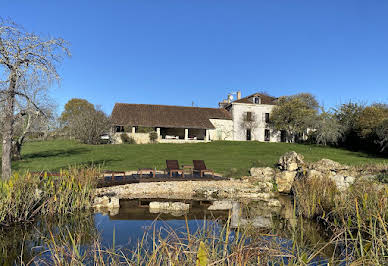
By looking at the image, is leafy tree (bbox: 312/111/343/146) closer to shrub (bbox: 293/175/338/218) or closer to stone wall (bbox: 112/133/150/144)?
stone wall (bbox: 112/133/150/144)

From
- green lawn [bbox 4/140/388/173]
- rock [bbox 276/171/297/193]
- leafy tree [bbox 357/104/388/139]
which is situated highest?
leafy tree [bbox 357/104/388/139]

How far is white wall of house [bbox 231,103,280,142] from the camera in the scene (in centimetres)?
3347

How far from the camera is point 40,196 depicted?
233 inches

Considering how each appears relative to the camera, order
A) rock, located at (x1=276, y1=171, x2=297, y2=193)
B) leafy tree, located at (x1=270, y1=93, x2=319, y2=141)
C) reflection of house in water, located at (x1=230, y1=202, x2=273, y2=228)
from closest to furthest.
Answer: reflection of house in water, located at (x1=230, y1=202, x2=273, y2=228) < rock, located at (x1=276, y1=171, x2=297, y2=193) < leafy tree, located at (x1=270, y1=93, x2=319, y2=141)

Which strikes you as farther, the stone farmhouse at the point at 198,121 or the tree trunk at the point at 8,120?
the stone farmhouse at the point at 198,121

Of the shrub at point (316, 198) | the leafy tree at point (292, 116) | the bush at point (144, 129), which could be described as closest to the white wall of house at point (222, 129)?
the leafy tree at point (292, 116)

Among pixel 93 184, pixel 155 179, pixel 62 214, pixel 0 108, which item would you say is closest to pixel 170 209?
pixel 93 184

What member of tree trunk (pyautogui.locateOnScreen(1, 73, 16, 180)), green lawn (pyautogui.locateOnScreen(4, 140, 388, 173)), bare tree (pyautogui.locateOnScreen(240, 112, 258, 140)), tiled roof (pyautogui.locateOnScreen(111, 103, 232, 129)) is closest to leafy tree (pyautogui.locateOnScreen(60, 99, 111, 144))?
tiled roof (pyautogui.locateOnScreen(111, 103, 232, 129))

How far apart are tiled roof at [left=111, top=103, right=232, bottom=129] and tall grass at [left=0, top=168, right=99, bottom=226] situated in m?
22.0

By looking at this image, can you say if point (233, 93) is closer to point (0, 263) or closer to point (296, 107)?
point (296, 107)

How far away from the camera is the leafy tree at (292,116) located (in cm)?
3216

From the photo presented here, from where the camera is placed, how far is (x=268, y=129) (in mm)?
34719

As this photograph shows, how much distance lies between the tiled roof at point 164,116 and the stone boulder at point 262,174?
18454mm

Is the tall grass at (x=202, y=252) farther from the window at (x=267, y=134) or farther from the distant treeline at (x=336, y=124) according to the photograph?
the window at (x=267, y=134)
